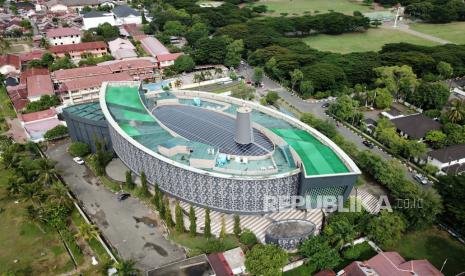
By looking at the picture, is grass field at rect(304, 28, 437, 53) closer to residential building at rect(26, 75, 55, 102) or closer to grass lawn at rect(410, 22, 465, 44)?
grass lawn at rect(410, 22, 465, 44)

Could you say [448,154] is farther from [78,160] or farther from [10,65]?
[10,65]

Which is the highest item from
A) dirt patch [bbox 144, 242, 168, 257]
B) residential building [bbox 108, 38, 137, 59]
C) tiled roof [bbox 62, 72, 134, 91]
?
residential building [bbox 108, 38, 137, 59]

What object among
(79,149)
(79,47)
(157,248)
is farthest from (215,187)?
(79,47)

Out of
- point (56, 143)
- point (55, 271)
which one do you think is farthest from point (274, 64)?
point (55, 271)

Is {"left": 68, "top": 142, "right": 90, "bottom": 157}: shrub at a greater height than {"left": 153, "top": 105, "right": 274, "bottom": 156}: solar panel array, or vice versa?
{"left": 153, "top": 105, "right": 274, "bottom": 156}: solar panel array

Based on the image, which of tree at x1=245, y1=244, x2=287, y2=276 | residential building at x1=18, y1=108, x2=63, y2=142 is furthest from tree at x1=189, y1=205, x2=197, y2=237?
residential building at x1=18, y1=108, x2=63, y2=142

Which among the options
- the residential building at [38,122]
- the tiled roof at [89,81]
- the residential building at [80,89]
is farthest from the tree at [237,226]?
the tiled roof at [89,81]

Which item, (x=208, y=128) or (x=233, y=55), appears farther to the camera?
(x=233, y=55)
